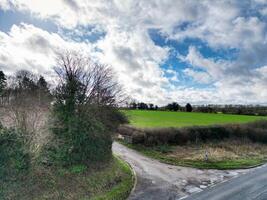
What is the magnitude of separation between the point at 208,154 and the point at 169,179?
9.78 meters

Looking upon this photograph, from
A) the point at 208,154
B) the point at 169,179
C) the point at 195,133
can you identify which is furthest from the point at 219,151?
the point at 169,179

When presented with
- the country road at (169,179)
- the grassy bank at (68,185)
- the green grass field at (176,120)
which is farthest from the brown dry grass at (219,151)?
the grassy bank at (68,185)

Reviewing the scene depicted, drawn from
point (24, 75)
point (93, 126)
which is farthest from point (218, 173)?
point (24, 75)

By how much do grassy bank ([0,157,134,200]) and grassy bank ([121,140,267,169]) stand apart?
7549 millimetres

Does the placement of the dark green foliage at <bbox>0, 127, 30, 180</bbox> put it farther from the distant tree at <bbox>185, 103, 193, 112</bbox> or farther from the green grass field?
the distant tree at <bbox>185, 103, 193, 112</bbox>

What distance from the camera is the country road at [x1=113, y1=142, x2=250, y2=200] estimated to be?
12.7m

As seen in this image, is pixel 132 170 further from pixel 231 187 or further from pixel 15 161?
pixel 15 161

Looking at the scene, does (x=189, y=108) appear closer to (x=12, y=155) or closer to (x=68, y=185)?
(x=68, y=185)

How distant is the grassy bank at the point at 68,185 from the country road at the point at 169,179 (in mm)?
1031

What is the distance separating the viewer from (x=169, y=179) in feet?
50.6

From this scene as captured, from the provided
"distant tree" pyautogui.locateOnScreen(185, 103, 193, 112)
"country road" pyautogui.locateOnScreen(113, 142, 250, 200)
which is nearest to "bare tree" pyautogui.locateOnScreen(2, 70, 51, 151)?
"country road" pyautogui.locateOnScreen(113, 142, 250, 200)

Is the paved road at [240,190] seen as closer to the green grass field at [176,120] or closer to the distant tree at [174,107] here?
the green grass field at [176,120]

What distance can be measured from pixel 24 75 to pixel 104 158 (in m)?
21.0

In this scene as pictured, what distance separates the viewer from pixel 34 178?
1152cm
